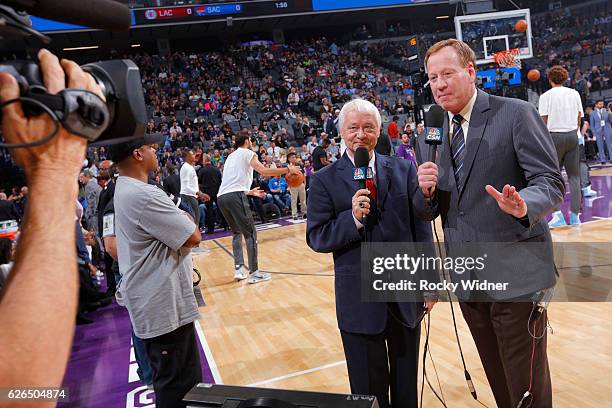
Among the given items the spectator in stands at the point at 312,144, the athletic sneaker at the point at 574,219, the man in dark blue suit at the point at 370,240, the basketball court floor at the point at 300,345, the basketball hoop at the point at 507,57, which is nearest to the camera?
the man in dark blue suit at the point at 370,240

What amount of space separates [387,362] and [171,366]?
106cm

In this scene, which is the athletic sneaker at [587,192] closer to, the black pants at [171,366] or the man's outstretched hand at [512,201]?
the man's outstretched hand at [512,201]

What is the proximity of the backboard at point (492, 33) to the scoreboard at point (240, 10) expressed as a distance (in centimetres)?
788

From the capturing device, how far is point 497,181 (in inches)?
78.0

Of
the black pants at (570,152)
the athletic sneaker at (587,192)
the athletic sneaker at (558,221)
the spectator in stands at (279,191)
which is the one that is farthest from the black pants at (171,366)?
the spectator in stands at (279,191)

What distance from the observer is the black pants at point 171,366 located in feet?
8.15

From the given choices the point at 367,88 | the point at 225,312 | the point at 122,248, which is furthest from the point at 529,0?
the point at 122,248

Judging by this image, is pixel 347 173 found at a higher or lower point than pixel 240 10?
lower

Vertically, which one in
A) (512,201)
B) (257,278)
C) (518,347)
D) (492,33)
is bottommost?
(257,278)

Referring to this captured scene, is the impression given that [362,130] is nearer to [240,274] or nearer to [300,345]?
[300,345]

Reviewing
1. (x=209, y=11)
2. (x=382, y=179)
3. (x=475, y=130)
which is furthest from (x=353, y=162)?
(x=209, y=11)

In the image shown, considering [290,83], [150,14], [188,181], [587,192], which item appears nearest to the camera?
[188,181]

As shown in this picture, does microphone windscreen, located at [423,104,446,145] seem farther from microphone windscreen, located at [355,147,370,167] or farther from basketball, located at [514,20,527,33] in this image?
basketball, located at [514,20,527,33]

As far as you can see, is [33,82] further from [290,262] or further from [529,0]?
[529,0]
